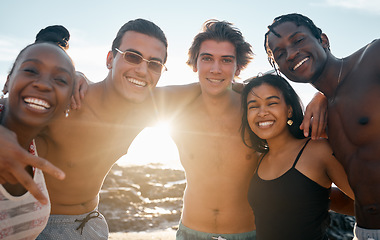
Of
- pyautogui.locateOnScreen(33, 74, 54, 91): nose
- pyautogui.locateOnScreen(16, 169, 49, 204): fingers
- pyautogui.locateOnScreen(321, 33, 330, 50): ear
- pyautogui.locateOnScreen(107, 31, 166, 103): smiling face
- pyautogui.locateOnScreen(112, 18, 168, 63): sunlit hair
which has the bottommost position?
pyautogui.locateOnScreen(16, 169, 49, 204): fingers

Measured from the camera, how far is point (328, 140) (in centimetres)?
281

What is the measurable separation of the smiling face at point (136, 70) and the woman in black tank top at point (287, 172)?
134 cm

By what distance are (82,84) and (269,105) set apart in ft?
7.66

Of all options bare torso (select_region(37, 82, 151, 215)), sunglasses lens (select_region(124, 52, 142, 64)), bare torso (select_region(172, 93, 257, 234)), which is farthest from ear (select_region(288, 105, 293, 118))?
bare torso (select_region(37, 82, 151, 215))

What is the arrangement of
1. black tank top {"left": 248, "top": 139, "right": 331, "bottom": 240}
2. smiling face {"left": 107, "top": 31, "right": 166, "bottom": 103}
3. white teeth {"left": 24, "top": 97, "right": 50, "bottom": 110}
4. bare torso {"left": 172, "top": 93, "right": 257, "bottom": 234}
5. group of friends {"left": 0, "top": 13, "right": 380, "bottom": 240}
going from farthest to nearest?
bare torso {"left": 172, "top": 93, "right": 257, "bottom": 234} < smiling face {"left": 107, "top": 31, "right": 166, "bottom": 103} < black tank top {"left": 248, "top": 139, "right": 331, "bottom": 240} < group of friends {"left": 0, "top": 13, "right": 380, "bottom": 240} < white teeth {"left": 24, "top": 97, "right": 50, "bottom": 110}

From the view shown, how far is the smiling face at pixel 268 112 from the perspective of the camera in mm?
3100

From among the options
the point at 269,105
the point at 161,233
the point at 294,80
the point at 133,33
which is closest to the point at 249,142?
the point at 269,105

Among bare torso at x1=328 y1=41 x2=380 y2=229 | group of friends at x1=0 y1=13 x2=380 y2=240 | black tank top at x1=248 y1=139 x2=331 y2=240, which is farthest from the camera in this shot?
black tank top at x1=248 y1=139 x2=331 y2=240

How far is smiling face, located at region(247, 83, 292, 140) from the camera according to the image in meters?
3.10

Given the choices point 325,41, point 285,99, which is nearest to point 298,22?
point 325,41

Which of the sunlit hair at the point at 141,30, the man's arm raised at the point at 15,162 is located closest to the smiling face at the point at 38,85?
the man's arm raised at the point at 15,162

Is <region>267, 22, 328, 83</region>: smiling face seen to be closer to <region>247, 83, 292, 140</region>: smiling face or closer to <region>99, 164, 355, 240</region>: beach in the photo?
<region>247, 83, 292, 140</region>: smiling face

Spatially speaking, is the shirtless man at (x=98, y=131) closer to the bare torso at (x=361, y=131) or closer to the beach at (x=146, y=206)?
the bare torso at (x=361, y=131)

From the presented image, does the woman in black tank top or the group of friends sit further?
the woman in black tank top
